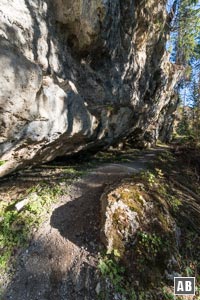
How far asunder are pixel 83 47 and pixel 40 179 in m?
5.25

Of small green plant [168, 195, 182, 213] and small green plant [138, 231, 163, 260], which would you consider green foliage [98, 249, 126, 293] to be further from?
small green plant [168, 195, 182, 213]

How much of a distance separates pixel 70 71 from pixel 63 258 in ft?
20.0

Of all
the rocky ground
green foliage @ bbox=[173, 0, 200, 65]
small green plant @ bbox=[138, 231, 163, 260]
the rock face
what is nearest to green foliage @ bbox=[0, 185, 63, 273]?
the rocky ground

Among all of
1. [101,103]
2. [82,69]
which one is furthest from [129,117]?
[82,69]

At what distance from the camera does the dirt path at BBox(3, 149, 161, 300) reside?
11.3 ft

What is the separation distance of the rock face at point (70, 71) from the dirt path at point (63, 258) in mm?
1981

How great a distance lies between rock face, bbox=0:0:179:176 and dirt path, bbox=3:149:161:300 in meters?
1.98

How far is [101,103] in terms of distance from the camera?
891cm

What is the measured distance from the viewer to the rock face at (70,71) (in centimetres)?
426

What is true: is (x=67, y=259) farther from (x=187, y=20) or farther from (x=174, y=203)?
(x=187, y=20)

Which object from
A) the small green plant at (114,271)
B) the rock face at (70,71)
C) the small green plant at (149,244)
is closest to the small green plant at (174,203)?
the small green plant at (149,244)

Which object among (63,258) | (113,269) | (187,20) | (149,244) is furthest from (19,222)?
(187,20)

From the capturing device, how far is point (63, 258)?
386cm

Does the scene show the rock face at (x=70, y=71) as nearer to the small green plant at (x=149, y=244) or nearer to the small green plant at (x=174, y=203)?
the small green plant at (x=149, y=244)
